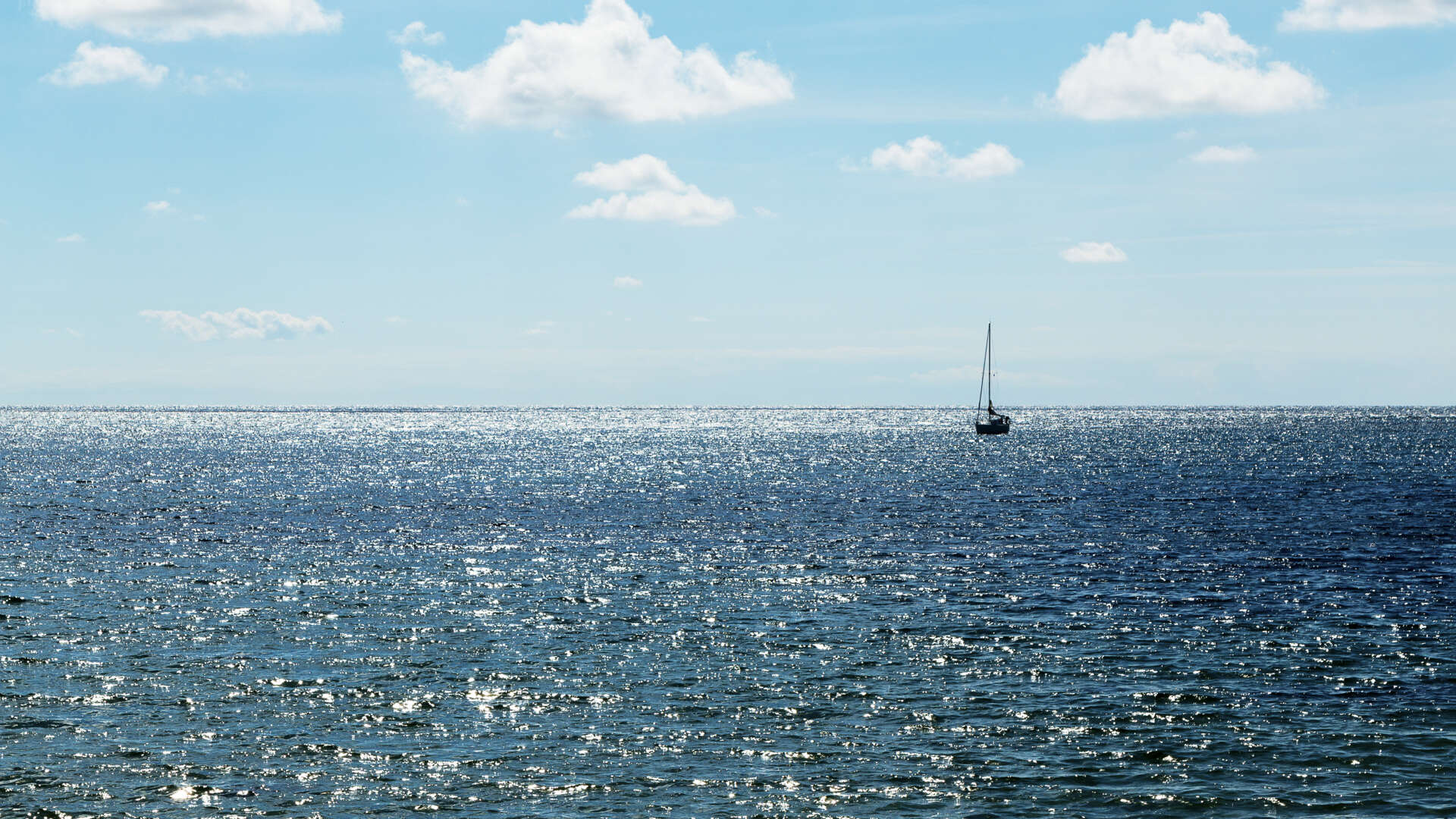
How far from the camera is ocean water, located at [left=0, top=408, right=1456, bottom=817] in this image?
26672mm

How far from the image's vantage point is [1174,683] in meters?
35.4

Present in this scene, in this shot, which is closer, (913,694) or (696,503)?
(913,694)

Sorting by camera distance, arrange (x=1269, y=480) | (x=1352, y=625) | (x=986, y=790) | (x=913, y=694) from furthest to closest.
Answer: (x=1269, y=480) < (x=1352, y=625) < (x=913, y=694) < (x=986, y=790)

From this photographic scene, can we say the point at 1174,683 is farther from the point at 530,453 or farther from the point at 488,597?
the point at 530,453

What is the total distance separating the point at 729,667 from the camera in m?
37.6

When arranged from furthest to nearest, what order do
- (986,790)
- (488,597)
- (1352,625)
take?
(488,597), (1352,625), (986,790)

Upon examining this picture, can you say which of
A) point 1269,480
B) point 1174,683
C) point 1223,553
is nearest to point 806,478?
point 1269,480

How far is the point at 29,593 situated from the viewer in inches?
1977

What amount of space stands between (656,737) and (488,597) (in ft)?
70.1

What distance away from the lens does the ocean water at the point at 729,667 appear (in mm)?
26672

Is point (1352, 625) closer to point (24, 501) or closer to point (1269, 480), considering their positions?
point (1269, 480)

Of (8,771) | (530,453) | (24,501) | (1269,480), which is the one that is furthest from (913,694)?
(530,453)

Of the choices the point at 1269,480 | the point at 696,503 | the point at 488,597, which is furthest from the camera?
the point at 1269,480

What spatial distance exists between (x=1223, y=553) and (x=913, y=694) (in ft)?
122
